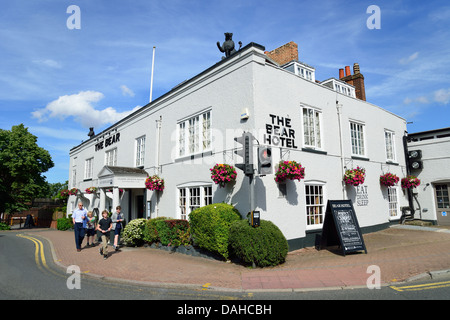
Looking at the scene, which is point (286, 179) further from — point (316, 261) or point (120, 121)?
point (120, 121)

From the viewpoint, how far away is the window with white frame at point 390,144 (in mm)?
15999

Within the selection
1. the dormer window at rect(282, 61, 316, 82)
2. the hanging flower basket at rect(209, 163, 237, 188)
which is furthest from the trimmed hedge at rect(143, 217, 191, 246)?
the dormer window at rect(282, 61, 316, 82)

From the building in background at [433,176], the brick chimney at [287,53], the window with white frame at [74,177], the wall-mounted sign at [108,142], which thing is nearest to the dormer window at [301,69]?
the brick chimney at [287,53]

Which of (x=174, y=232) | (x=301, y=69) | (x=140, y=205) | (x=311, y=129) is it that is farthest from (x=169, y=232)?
(x=301, y=69)

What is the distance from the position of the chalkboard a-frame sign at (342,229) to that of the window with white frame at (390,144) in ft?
25.4

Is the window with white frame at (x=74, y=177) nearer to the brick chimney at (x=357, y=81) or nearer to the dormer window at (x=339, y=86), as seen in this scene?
the dormer window at (x=339, y=86)

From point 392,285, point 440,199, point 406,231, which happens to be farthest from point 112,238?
point 440,199

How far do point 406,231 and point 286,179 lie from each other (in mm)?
7766

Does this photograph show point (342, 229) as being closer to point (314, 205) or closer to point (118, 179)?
point (314, 205)

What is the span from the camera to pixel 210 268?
798 cm

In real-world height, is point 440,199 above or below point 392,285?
above

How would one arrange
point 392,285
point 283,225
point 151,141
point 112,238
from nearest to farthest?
point 392,285
point 283,225
point 112,238
point 151,141

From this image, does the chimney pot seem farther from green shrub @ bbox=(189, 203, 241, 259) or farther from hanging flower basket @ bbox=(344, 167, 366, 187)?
green shrub @ bbox=(189, 203, 241, 259)

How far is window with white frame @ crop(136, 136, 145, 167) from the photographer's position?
1598 centimetres
